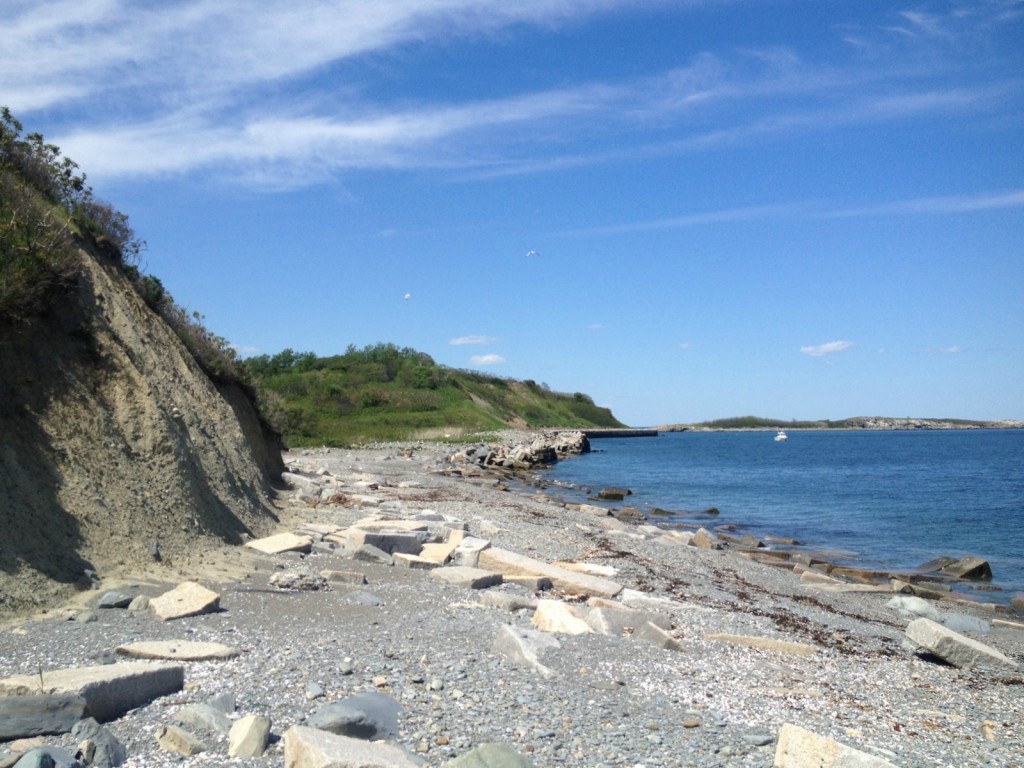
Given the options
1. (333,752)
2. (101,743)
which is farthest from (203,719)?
(333,752)

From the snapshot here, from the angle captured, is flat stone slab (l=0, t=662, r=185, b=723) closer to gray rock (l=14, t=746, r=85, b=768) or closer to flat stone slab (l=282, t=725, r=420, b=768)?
gray rock (l=14, t=746, r=85, b=768)

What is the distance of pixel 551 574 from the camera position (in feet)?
39.9

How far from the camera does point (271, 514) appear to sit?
14617 millimetres

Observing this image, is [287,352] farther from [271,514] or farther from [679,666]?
[679,666]

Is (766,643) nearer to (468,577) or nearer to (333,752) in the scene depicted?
(468,577)

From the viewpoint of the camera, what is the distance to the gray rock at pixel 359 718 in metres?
5.54

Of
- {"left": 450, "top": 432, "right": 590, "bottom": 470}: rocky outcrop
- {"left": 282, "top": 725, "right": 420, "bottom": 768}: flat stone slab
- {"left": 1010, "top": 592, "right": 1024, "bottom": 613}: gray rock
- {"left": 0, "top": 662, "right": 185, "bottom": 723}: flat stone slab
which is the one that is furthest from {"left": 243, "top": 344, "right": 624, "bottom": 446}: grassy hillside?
{"left": 282, "top": 725, "right": 420, "bottom": 768}: flat stone slab

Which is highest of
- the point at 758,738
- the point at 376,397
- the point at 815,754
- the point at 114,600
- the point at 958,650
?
the point at 376,397

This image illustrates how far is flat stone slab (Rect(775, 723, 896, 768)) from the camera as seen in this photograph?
5.72 metres

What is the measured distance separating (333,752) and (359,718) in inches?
32.6

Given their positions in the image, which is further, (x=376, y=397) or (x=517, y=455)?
(x=376, y=397)

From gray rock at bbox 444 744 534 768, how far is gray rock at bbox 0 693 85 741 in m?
2.52

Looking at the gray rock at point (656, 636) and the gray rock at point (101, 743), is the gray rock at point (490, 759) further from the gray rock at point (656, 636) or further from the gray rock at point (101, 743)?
the gray rock at point (656, 636)


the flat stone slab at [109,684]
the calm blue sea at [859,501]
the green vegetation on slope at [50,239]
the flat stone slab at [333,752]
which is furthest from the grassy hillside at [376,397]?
the flat stone slab at [333,752]
